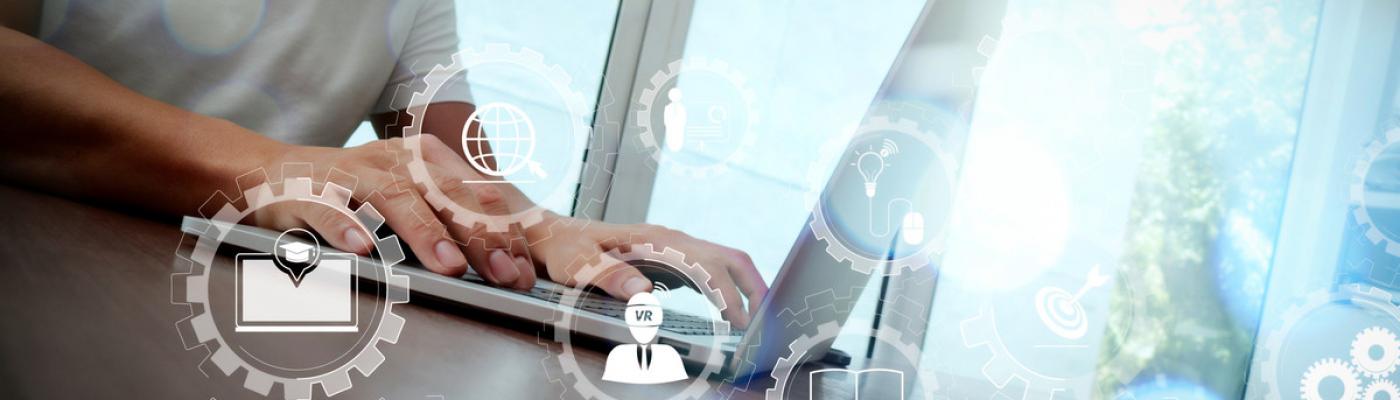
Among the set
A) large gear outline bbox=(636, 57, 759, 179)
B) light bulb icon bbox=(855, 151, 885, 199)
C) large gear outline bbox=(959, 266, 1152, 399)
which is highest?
large gear outline bbox=(636, 57, 759, 179)

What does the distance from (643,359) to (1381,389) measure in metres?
1.58

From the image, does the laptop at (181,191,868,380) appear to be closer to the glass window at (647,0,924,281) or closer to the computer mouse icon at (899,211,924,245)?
the computer mouse icon at (899,211,924,245)

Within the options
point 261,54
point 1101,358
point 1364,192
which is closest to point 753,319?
point 261,54

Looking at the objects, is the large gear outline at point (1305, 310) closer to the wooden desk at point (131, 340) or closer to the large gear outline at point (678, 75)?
the large gear outline at point (678, 75)

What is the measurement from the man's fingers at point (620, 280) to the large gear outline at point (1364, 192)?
1369 millimetres

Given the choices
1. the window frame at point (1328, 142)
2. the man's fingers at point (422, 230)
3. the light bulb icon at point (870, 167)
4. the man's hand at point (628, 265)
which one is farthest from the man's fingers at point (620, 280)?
the window frame at point (1328, 142)

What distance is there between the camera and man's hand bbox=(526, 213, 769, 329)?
59 centimetres

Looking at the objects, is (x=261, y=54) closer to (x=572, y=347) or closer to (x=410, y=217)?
(x=410, y=217)

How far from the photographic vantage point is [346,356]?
0.21 m

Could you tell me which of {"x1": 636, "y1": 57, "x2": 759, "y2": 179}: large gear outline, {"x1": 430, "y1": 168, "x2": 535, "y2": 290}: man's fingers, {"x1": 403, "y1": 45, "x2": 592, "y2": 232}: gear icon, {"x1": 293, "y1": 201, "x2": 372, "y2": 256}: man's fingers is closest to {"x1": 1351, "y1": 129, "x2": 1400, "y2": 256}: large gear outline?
{"x1": 636, "y1": 57, "x2": 759, "y2": 179}: large gear outline

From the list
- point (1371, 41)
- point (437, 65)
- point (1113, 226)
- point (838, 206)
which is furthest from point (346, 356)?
point (1371, 41)

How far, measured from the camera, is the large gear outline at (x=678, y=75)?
1675 millimetres

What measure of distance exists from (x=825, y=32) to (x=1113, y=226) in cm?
62

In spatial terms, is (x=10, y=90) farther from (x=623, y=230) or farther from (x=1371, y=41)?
(x=1371, y=41)
